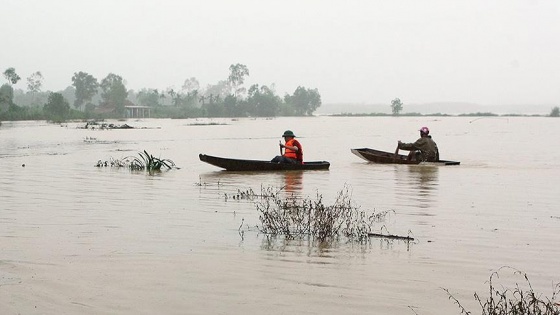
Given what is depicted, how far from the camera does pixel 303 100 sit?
173250 mm

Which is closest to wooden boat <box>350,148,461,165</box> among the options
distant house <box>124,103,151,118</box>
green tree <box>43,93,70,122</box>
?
green tree <box>43,93,70,122</box>

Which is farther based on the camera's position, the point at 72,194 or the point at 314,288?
the point at 72,194

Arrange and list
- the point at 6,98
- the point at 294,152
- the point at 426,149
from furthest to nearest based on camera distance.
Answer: the point at 6,98, the point at 426,149, the point at 294,152

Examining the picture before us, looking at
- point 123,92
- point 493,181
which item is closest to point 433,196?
point 493,181

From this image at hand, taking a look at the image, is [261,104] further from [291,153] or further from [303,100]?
[291,153]

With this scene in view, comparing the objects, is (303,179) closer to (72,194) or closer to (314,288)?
(72,194)

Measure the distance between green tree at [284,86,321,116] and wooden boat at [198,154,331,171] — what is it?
151005 millimetres

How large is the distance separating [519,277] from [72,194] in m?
10.0

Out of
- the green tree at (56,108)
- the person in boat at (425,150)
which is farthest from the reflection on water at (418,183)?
the green tree at (56,108)

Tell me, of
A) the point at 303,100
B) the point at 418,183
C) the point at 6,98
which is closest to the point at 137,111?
the point at 6,98

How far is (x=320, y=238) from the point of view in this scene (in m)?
8.73

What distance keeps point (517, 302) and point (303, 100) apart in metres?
168

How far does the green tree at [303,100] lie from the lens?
173 metres

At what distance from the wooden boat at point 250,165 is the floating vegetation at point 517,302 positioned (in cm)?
1232
